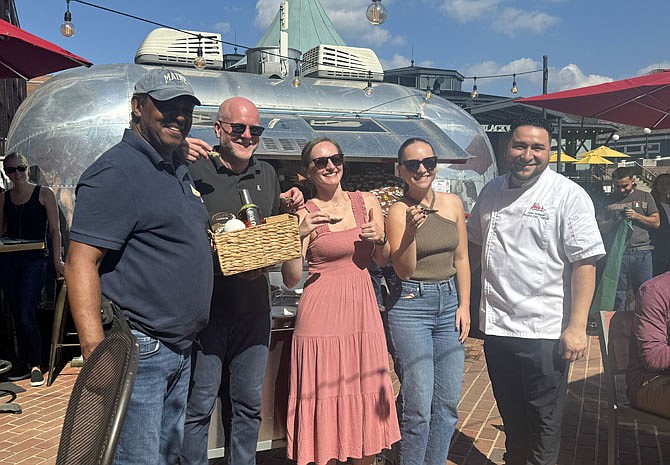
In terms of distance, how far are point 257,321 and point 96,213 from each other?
3.43ft

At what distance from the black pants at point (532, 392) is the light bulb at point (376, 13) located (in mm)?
8366

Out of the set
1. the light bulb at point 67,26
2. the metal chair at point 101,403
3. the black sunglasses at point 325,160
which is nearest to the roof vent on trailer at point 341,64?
the light bulb at point 67,26

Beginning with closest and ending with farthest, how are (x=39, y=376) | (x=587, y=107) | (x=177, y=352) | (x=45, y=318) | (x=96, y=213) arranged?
(x=96, y=213) → (x=177, y=352) → (x=587, y=107) → (x=39, y=376) → (x=45, y=318)

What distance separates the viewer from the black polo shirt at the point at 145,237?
192 centimetres

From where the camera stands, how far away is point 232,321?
8.80ft

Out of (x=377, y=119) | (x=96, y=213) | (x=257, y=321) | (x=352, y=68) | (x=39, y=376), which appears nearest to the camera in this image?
(x=96, y=213)

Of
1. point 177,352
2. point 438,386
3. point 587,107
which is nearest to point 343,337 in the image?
point 438,386

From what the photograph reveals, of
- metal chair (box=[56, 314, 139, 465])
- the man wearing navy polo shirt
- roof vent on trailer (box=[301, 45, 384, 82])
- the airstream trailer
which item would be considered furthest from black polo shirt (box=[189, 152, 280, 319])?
roof vent on trailer (box=[301, 45, 384, 82])

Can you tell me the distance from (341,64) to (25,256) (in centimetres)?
595

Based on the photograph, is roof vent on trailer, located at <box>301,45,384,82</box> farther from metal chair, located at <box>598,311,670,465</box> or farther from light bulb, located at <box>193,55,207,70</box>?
metal chair, located at <box>598,311,670,465</box>

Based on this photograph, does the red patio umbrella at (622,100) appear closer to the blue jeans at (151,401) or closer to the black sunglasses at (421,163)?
the black sunglasses at (421,163)

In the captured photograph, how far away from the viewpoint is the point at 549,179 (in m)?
2.91

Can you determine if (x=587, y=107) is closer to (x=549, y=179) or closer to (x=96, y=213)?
(x=549, y=179)

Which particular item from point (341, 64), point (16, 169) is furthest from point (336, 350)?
point (341, 64)
